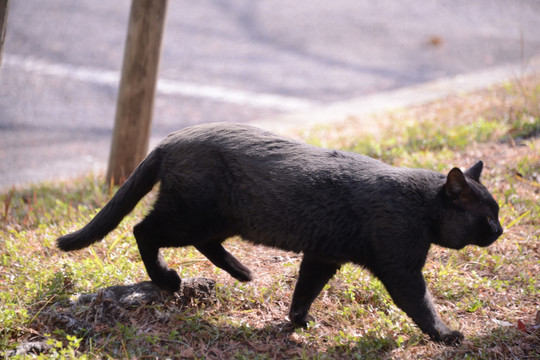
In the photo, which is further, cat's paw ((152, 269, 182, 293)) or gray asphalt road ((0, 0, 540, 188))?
gray asphalt road ((0, 0, 540, 188))

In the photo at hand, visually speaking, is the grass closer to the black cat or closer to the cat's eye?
the black cat

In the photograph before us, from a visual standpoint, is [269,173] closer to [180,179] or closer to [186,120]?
[180,179]

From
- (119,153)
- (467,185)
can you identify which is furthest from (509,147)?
(119,153)

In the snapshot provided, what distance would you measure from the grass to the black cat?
204mm

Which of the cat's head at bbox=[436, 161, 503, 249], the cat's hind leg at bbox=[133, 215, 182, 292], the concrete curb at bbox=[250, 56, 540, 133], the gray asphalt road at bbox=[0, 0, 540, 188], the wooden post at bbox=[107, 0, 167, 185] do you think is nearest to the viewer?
the cat's head at bbox=[436, 161, 503, 249]

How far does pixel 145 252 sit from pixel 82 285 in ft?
1.55

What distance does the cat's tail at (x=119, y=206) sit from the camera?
3.62 meters

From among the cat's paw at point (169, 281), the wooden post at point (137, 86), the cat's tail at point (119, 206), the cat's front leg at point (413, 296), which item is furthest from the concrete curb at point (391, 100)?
the cat's front leg at point (413, 296)

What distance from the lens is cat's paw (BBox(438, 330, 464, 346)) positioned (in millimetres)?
3287

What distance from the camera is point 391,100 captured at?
337 inches

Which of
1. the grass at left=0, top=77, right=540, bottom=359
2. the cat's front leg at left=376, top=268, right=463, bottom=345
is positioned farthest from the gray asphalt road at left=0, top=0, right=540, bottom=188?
the cat's front leg at left=376, top=268, right=463, bottom=345

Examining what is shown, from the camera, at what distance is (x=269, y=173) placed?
3383mm

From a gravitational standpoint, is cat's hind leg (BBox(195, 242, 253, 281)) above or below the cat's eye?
below

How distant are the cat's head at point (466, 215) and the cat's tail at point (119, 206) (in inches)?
68.5
